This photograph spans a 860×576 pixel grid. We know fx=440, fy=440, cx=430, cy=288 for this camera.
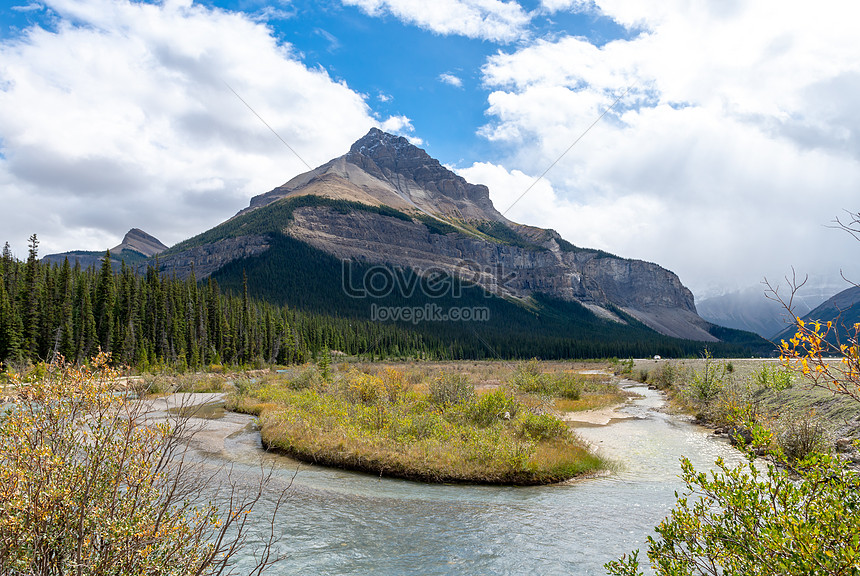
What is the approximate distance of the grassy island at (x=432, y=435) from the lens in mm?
15789

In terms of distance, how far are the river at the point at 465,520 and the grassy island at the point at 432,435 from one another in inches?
25.2

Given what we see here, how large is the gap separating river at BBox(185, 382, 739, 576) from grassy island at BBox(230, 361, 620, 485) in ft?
2.10

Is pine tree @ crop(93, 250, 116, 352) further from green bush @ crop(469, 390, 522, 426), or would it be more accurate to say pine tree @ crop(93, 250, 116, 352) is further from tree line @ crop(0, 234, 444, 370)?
green bush @ crop(469, 390, 522, 426)

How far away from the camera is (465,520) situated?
465 inches

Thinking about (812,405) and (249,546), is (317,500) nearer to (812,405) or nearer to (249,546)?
(249,546)

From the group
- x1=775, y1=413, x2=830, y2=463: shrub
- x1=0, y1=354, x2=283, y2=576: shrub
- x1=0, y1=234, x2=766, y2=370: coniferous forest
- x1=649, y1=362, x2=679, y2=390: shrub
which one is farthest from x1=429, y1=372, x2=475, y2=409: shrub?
x1=649, y1=362, x2=679, y2=390: shrub

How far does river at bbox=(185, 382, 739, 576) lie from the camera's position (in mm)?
9438

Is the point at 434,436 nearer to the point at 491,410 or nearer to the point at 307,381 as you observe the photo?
the point at 491,410

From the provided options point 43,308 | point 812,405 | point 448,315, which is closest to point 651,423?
point 812,405

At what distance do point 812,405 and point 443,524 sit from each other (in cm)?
1979

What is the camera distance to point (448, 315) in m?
190

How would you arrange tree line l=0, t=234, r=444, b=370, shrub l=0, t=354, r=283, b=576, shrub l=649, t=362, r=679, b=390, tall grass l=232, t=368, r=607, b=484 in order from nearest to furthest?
shrub l=0, t=354, r=283, b=576 < tall grass l=232, t=368, r=607, b=484 < shrub l=649, t=362, r=679, b=390 < tree line l=0, t=234, r=444, b=370

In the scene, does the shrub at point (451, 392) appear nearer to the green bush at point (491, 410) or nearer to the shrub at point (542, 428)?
the green bush at point (491, 410)

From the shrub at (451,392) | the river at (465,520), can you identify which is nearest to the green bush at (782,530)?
the river at (465,520)
